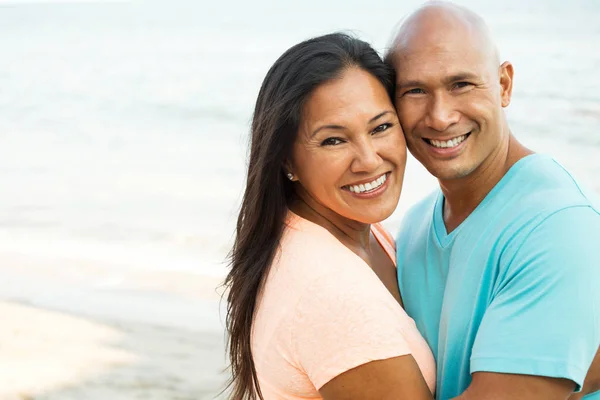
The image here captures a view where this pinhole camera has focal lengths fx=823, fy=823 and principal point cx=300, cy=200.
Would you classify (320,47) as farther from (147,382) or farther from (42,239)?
(42,239)

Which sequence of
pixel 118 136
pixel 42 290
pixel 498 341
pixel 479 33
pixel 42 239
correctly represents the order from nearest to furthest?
1. pixel 498 341
2. pixel 479 33
3. pixel 42 290
4. pixel 42 239
5. pixel 118 136

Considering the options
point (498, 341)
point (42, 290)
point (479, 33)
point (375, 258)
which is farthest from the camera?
point (42, 290)

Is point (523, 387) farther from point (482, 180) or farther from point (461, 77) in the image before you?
point (461, 77)

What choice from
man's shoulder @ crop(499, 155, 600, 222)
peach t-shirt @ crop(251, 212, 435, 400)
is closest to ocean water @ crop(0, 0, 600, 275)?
man's shoulder @ crop(499, 155, 600, 222)

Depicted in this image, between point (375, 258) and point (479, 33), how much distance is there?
984 millimetres

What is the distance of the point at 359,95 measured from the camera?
2842mm

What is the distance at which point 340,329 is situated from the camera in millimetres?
2574

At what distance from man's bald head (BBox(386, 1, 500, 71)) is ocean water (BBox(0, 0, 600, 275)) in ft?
5.39

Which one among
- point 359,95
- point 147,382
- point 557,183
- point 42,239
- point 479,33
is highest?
point 479,33

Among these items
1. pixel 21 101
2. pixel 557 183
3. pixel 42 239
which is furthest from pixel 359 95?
pixel 21 101

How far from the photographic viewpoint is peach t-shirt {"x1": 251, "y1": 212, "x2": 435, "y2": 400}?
2.58m

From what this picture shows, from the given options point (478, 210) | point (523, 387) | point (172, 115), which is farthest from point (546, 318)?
point (172, 115)

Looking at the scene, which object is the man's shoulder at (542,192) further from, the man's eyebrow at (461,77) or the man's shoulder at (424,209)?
the man's shoulder at (424,209)

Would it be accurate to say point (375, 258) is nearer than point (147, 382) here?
Yes
